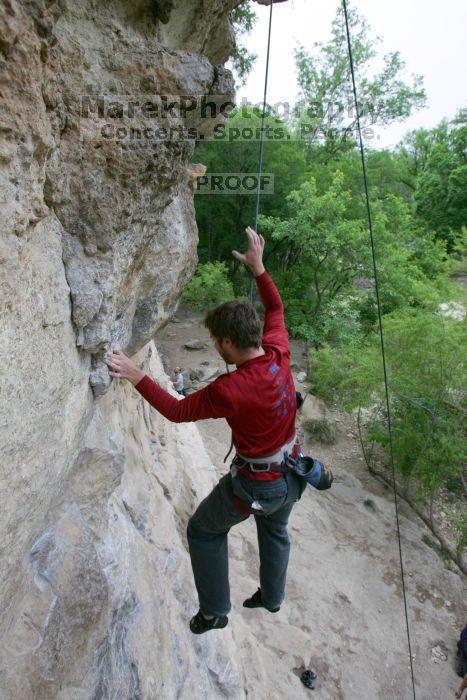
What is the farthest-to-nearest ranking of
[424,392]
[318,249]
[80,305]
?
[318,249], [424,392], [80,305]

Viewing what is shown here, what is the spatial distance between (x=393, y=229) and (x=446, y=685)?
1286 cm

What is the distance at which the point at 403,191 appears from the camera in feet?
88.8

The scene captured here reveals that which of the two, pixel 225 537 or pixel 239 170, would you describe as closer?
pixel 225 537

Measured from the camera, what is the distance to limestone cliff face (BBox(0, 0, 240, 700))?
5.47ft

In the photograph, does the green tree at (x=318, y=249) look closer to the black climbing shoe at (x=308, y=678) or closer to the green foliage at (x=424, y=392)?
the green foliage at (x=424, y=392)

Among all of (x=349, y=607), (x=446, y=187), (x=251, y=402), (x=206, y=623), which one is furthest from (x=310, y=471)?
(x=446, y=187)

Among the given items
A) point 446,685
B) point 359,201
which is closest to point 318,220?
point 359,201

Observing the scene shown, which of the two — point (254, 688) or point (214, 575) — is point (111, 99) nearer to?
point (214, 575)

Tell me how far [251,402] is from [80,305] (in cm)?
100

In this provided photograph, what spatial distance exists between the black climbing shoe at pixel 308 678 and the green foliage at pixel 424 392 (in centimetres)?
442

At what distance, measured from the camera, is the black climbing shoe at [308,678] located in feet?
16.5

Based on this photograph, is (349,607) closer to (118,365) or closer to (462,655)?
(462,655)

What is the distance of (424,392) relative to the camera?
834cm

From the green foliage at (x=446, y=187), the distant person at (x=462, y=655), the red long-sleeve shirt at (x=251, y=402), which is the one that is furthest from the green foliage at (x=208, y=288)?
the green foliage at (x=446, y=187)
